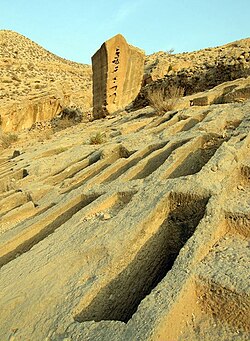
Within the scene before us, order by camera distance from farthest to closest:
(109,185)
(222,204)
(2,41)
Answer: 1. (2,41)
2. (109,185)
3. (222,204)

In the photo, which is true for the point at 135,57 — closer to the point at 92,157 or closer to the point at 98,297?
the point at 92,157

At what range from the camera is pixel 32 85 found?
2052 centimetres

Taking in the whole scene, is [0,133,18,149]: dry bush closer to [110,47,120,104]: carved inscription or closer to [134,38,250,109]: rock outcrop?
[110,47,120,104]: carved inscription

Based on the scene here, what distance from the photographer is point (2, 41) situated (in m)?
→ 31.1

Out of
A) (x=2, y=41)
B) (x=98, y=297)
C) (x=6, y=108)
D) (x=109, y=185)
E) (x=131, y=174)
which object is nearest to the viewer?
(x=98, y=297)

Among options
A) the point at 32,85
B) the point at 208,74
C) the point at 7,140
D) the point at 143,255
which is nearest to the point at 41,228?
the point at 143,255

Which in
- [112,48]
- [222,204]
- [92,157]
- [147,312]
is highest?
[112,48]

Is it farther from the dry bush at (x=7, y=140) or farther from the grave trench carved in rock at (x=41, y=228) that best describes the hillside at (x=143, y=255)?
the dry bush at (x=7, y=140)

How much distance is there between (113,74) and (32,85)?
12.4 m

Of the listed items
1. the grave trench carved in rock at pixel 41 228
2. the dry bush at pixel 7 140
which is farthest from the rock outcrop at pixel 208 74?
the grave trench carved in rock at pixel 41 228

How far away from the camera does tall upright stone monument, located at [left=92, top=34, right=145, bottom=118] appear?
941 centimetres

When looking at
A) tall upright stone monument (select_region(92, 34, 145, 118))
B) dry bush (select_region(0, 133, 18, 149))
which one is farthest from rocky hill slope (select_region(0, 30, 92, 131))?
tall upright stone monument (select_region(92, 34, 145, 118))

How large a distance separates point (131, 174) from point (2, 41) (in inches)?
1284

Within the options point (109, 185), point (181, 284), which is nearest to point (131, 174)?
point (109, 185)
